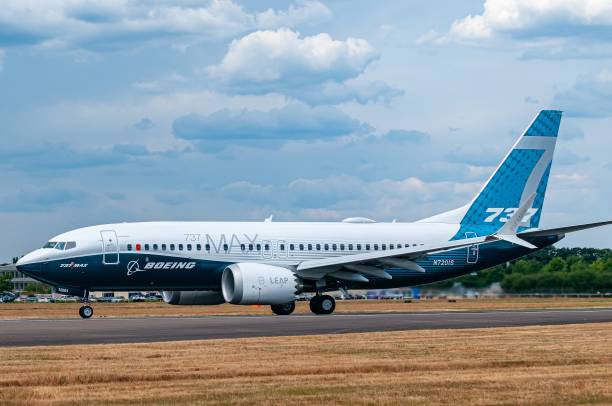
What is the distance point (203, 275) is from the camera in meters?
48.9

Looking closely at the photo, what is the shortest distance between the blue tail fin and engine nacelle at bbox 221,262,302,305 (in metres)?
11.6

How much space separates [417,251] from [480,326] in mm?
12438

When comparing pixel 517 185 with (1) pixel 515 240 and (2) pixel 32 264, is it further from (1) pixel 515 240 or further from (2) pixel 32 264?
(2) pixel 32 264

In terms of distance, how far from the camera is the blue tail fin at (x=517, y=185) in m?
56.1

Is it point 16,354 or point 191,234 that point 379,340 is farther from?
point 191,234

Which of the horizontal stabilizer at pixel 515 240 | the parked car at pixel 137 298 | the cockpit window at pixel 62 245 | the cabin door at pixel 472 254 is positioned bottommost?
the parked car at pixel 137 298

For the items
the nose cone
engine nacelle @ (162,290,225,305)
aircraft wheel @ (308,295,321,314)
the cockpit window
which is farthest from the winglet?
the nose cone

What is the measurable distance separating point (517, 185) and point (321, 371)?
36.0 m

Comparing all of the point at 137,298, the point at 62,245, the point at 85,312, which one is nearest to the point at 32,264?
the point at 62,245

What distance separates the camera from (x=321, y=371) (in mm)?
22594

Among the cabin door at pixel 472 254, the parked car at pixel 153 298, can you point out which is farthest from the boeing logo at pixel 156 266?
the parked car at pixel 153 298

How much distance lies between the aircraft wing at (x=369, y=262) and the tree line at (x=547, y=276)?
336 inches

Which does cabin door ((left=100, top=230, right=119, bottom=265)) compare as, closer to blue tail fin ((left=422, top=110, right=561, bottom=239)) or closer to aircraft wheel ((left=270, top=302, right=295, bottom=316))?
aircraft wheel ((left=270, top=302, right=295, bottom=316))

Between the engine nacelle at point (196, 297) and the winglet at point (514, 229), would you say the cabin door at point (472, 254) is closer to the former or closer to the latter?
the winglet at point (514, 229)
